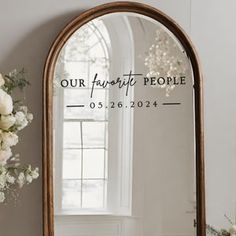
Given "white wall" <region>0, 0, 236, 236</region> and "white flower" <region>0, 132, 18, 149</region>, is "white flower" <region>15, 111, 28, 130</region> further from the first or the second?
"white wall" <region>0, 0, 236, 236</region>

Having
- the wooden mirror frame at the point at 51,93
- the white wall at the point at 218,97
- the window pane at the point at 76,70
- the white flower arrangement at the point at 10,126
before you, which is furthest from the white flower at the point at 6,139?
the white wall at the point at 218,97

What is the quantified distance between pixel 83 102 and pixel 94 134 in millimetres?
119

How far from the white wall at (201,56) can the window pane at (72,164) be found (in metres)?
0.09

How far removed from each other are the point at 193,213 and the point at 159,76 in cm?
51

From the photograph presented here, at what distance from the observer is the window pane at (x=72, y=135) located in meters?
1.77

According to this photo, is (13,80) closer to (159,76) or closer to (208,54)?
(159,76)

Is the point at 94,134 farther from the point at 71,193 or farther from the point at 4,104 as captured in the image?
the point at 4,104

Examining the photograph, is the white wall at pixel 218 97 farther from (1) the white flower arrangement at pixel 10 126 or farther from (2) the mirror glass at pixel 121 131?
(1) the white flower arrangement at pixel 10 126

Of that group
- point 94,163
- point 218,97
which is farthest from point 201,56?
point 94,163

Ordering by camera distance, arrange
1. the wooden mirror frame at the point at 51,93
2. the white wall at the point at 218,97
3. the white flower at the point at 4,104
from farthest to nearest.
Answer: the white wall at the point at 218,97 < the wooden mirror frame at the point at 51,93 < the white flower at the point at 4,104

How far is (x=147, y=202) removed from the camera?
1806 millimetres

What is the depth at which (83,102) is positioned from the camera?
179 centimetres

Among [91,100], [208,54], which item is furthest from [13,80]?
[208,54]

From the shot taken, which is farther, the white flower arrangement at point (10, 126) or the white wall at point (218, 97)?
the white wall at point (218, 97)
